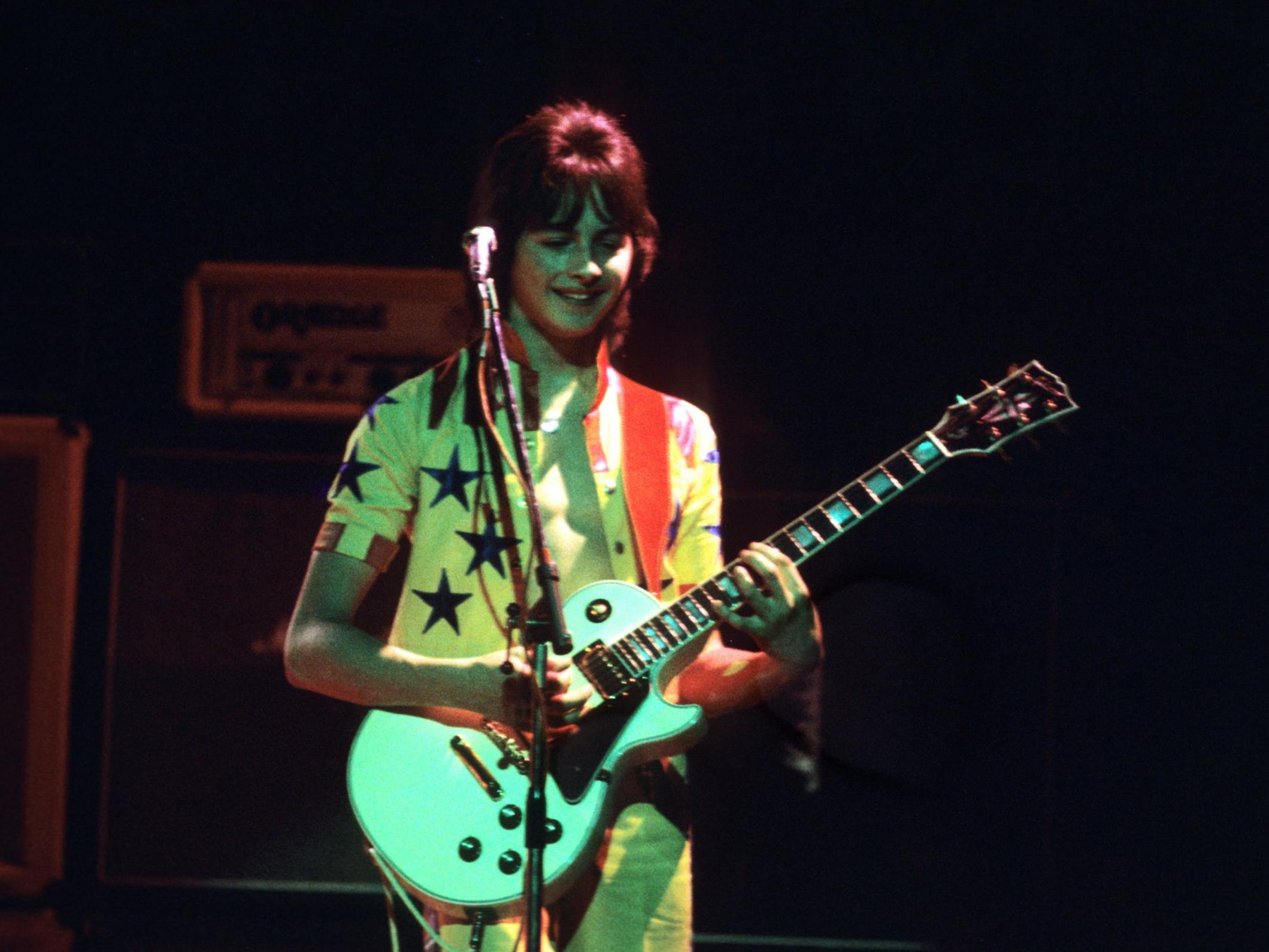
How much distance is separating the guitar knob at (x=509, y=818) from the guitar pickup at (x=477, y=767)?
27mm

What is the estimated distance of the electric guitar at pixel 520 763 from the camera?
185cm

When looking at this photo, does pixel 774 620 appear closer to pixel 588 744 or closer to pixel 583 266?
pixel 588 744

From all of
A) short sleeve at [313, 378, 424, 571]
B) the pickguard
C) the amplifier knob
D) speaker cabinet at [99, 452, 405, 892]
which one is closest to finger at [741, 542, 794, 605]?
the pickguard

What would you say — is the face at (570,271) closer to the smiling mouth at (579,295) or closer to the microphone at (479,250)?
the smiling mouth at (579,295)

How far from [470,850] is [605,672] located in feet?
1.17

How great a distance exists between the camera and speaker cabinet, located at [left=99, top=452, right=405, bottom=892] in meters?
3.53

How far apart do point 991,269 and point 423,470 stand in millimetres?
2096

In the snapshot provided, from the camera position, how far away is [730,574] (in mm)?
1994

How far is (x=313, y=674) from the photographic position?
198 cm

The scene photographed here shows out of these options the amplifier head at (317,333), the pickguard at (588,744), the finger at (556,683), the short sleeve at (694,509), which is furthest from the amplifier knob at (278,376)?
the finger at (556,683)

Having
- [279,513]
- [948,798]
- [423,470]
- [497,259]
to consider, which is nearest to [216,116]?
[279,513]

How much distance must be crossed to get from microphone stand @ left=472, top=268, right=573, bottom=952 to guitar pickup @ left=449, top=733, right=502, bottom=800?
24cm

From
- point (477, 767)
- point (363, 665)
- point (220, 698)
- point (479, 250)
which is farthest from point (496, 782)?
point (220, 698)

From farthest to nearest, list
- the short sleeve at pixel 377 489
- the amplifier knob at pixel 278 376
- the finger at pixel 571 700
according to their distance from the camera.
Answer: the amplifier knob at pixel 278 376 < the short sleeve at pixel 377 489 < the finger at pixel 571 700
